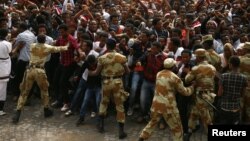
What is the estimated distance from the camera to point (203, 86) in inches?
341

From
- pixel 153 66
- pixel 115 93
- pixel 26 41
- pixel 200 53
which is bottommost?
pixel 115 93

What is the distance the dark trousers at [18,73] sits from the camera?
439 inches

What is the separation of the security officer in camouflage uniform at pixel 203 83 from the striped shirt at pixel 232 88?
27 cm

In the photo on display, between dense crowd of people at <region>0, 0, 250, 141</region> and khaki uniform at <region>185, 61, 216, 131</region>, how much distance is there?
0.02 meters

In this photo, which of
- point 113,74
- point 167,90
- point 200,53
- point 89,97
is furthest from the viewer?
point 89,97

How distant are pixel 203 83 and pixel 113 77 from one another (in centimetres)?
192

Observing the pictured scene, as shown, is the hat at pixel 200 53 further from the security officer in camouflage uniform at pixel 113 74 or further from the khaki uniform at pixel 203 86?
the security officer in camouflage uniform at pixel 113 74

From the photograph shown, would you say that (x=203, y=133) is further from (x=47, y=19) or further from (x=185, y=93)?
(x=47, y=19)

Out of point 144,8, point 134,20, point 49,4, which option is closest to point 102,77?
point 134,20

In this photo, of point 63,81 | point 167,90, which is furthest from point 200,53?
point 63,81

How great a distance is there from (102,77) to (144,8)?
207 inches

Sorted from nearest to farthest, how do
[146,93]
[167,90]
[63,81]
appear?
[167,90]
[146,93]
[63,81]

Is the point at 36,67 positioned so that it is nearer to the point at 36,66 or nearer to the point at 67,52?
the point at 36,66

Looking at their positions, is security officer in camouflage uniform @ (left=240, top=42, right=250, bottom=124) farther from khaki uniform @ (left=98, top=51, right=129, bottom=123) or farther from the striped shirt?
khaki uniform @ (left=98, top=51, right=129, bottom=123)
